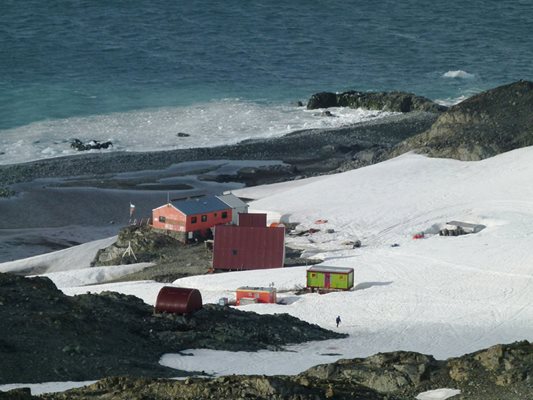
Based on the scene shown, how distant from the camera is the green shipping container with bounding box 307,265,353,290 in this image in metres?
48.6

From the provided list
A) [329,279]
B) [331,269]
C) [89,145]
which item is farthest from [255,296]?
[89,145]

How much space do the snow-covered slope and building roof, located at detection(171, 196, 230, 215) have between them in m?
3.31

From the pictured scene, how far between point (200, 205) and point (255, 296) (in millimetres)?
14105

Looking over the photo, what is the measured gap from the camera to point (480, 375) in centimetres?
3045

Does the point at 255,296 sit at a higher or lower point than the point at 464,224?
lower

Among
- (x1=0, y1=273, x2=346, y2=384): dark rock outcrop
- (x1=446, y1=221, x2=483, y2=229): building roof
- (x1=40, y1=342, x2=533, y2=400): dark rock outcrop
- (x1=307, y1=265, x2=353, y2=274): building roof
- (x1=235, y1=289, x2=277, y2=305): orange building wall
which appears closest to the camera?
(x1=40, y1=342, x2=533, y2=400): dark rock outcrop

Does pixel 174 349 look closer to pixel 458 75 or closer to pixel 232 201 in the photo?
pixel 232 201

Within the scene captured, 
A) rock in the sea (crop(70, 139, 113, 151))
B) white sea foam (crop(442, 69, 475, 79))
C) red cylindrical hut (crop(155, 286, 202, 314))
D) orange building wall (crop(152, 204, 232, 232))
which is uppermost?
red cylindrical hut (crop(155, 286, 202, 314))

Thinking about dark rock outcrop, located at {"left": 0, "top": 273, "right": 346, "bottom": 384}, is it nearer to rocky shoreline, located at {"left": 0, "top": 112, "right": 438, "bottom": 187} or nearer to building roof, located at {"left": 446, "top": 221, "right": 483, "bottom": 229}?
building roof, located at {"left": 446, "top": 221, "right": 483, "bottom": 229}

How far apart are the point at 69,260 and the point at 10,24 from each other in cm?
7485

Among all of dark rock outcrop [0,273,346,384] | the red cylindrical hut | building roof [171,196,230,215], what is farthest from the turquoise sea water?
dark rock outcrop [0,273,346,384]

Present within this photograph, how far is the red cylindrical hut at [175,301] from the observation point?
40.3m

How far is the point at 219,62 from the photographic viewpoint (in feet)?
390

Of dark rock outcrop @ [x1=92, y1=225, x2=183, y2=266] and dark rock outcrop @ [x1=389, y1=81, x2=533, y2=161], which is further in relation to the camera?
dark rock outcrop @ [x1=389, y1=81, x2=533, y2=161]
